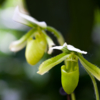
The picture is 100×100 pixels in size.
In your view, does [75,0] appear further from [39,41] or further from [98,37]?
[39,41]

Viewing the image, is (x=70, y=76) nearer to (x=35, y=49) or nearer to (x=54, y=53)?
(x=35, y=49)

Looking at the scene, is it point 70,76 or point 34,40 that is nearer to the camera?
point 70,76

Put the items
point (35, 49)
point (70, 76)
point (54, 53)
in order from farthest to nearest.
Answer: point (54, 53)
point (35, 49)
point (70, 76)

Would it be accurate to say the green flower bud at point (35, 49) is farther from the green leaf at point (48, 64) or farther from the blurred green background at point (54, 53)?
the blurred green background at point (54, 53)

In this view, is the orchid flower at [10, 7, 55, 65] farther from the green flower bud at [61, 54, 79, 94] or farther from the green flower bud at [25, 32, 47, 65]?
the green flower bud at [61, 54, 79, 94]

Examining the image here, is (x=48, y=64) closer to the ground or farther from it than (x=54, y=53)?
farther from it

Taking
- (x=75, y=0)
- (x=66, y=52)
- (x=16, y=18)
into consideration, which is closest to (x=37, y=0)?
(x=75, y=0)

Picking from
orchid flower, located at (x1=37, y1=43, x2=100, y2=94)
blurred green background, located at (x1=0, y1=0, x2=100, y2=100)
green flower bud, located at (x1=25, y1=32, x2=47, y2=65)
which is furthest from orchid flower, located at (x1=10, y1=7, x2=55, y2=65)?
blurred green background, located at (x1=0, y1=0, x2=100, y2=100)

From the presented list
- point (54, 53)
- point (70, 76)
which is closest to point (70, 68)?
point (70, 76)
